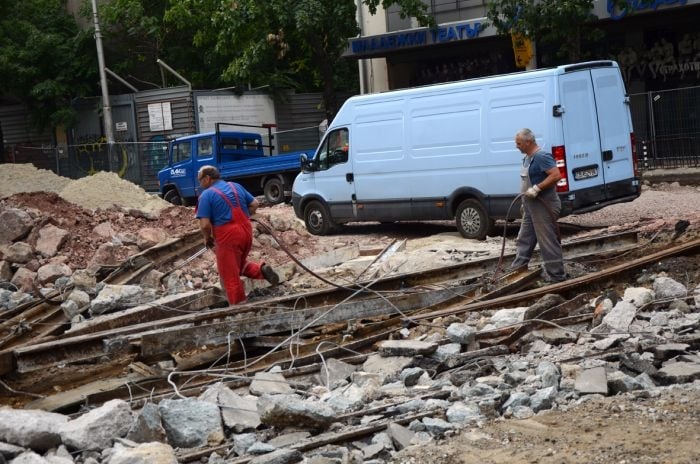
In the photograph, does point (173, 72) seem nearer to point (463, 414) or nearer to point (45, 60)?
point (45, 60)

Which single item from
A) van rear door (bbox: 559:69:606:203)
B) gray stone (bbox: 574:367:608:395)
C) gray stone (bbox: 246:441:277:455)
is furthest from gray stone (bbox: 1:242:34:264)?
gray stone (bbox: 574:367:608:395)

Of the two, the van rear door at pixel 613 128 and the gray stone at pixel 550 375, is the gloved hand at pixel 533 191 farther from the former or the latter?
the van rear door at pixel 613 128

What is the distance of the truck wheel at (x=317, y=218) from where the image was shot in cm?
1872

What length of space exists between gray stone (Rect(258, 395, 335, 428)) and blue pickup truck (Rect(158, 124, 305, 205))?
1878 cm

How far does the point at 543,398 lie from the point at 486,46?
2360 cm

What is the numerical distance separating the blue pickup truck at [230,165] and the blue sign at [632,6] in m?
8.47

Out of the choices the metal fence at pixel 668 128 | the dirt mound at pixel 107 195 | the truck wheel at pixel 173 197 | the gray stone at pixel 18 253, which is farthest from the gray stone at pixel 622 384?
the truck wheel at pixel 173 197

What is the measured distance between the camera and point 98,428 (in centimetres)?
652

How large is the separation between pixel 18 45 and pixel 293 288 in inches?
1143

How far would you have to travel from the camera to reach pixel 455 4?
28875mm

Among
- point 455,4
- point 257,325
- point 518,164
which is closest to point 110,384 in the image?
point 257,325

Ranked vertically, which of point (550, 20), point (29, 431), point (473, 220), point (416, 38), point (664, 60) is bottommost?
point (29, 431)

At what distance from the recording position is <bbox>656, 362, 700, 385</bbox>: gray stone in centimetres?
679

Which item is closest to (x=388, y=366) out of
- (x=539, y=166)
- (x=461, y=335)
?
(x=461, y=335)
